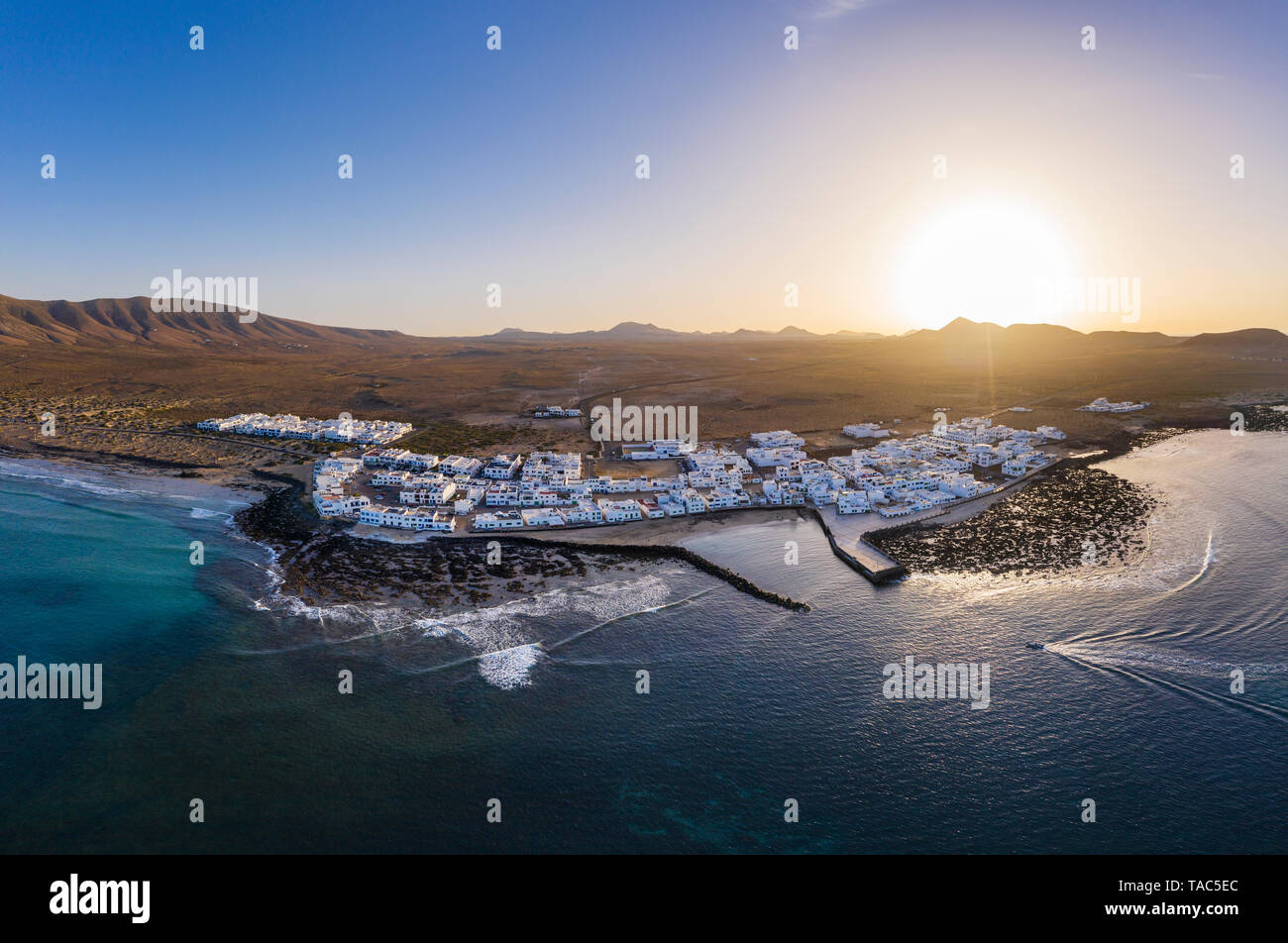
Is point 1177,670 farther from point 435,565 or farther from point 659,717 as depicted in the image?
point 435,565

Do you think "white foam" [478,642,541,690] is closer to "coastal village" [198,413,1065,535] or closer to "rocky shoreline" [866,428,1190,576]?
"coastal village" [198,413,1065,535]

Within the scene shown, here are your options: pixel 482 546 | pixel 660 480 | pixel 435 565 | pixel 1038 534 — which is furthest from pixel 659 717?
pixel 1038 534

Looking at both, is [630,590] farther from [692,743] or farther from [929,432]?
[929,432]

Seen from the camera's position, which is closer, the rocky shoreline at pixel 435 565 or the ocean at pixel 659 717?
the ocean at pixel 659 717

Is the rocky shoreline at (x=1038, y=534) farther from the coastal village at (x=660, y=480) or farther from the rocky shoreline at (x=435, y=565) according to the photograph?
the rocky shoreline at (x=435, y=565)

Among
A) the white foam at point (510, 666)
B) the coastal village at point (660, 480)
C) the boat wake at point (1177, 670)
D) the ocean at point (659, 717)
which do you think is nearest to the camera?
the ocean at point (659, 717)

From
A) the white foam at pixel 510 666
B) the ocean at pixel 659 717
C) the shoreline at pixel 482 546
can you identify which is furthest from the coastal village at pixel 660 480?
the white foam at pixel 510 666

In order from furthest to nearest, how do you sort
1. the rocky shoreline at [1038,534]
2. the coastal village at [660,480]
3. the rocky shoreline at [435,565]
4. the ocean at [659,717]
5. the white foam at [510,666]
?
the coastal village at [660,480]
the rocky shoreline at [1038,534]
the rocky shoreline at [435,565]
the white foam at [510,666]
the ocean at [659,717]
